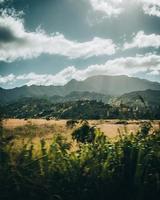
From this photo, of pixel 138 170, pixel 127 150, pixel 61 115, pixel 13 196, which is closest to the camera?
pixel 13 196

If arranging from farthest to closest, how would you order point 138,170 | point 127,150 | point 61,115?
point 61,115, point 127,150, point 138,170

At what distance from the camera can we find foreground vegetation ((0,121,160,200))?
3.88 metres

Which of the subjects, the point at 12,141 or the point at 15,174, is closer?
the point at 15,174

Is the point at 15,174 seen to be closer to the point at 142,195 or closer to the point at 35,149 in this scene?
the point at 35,149

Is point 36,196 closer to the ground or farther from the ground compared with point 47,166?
closer to the ground

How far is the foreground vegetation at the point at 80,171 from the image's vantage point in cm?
388

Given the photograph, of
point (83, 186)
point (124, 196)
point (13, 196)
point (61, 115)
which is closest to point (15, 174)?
point (13, 196)

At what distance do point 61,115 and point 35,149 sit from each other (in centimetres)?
18824

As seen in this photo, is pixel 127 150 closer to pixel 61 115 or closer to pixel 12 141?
pixel 12 141

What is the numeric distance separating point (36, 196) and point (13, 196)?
0.88ft

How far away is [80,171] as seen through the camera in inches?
161

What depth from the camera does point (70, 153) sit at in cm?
430

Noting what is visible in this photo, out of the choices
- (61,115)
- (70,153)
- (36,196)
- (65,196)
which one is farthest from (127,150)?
(61,115)

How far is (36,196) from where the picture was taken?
12.8ft
